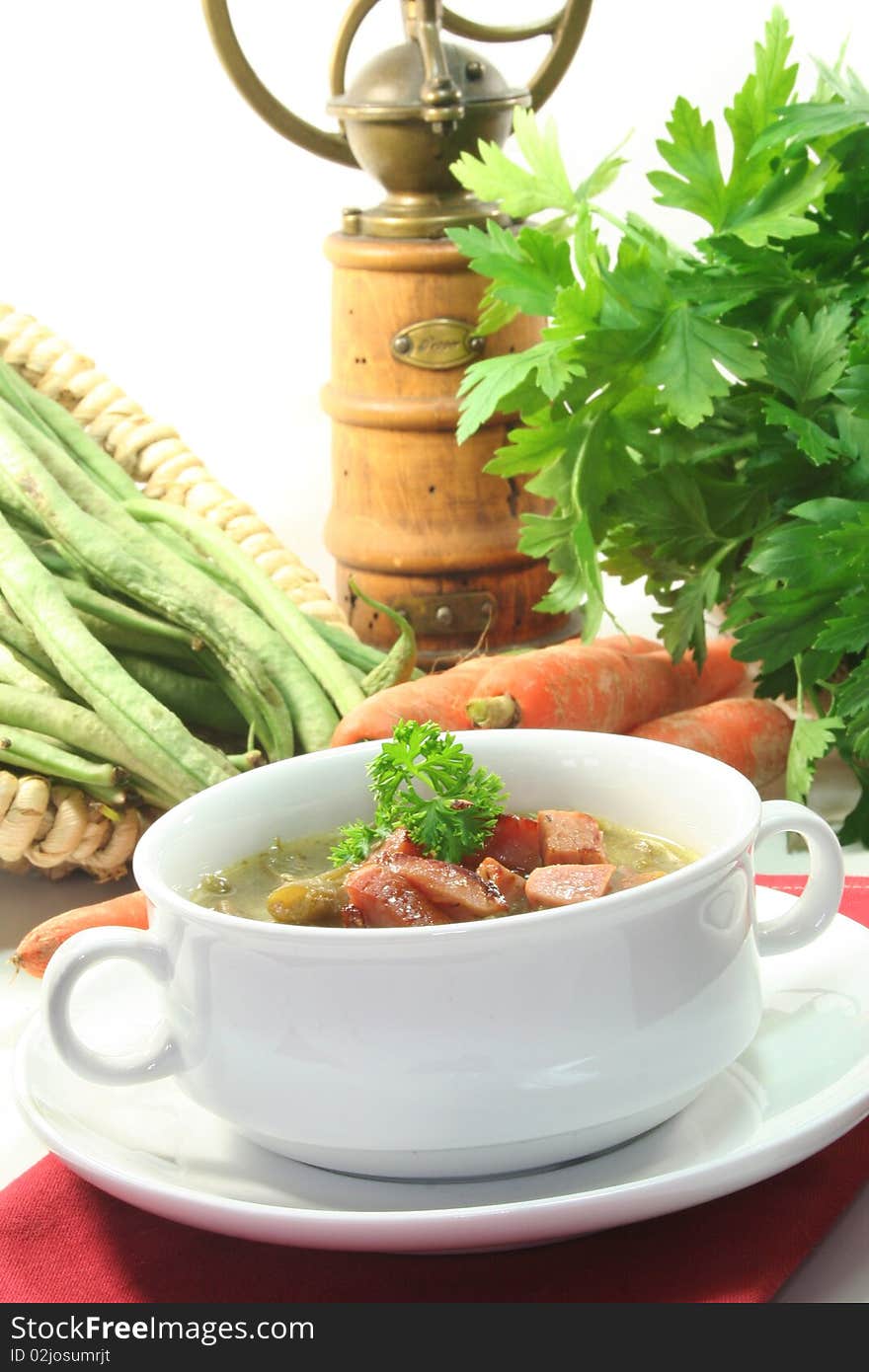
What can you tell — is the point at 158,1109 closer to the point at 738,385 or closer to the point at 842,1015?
the point at 842,1015

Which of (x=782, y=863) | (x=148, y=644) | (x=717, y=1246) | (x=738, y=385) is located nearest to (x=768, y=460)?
(x=738, y=385)

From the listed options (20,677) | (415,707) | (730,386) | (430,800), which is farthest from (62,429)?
(430,800)

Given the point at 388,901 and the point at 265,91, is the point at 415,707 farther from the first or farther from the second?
the point at 265,91

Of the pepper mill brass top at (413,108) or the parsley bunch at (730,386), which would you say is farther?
the pepper mill brass top at (413,108)

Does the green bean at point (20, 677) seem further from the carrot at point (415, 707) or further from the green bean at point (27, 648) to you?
the carrot at point (415, 707)

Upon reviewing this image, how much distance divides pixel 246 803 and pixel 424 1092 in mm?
247

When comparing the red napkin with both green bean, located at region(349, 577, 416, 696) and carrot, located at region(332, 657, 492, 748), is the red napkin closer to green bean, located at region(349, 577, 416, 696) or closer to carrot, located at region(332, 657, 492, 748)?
carrot, located at region(332, 657, 492, 748)

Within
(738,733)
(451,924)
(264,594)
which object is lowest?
(738,733)

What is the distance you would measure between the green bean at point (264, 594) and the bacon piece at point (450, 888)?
672 millimetres

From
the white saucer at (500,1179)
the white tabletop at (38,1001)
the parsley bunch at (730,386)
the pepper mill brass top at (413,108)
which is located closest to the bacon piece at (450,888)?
the white saucer at (500,1179)

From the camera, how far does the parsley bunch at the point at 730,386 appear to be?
131 centimetres

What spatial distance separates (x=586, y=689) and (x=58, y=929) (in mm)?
554

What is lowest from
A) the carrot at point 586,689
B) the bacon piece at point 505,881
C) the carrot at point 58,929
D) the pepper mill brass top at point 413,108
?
the carrot at point 586,689

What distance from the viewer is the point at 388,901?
0.78 metres
